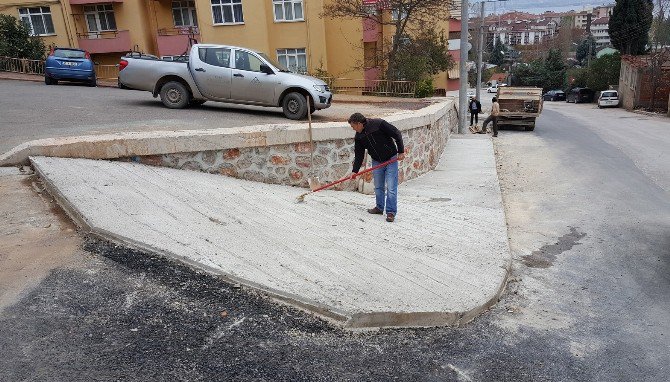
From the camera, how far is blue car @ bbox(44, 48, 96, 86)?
1791cm

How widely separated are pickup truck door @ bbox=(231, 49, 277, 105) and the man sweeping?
489 centimetres

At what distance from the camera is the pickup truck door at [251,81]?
432 inches

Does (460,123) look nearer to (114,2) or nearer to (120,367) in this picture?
(120,367)

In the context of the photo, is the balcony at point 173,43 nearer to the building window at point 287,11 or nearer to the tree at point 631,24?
the building window at point 287,11

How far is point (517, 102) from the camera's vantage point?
74.5 ft

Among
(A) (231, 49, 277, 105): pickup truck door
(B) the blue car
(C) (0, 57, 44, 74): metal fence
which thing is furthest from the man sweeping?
(C) (0, 57, 44, 74): metal fence

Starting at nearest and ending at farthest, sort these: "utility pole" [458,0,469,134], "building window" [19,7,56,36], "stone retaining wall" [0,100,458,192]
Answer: "stone retaining wall" [0,100,458,192], "utility pole" [458,0,469,134], "building window" [19,7,56,36]

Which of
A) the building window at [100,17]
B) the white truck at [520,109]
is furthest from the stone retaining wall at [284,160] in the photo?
the building window at [100,17]

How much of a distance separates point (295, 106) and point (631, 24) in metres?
42.8

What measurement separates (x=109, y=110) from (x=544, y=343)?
1084 cm

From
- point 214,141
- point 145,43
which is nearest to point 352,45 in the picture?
point 145,43

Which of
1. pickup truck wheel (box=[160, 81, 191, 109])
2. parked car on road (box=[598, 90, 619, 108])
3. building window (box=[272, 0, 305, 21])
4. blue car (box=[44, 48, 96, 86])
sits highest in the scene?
building window (box=[272, 0, 305, 21])

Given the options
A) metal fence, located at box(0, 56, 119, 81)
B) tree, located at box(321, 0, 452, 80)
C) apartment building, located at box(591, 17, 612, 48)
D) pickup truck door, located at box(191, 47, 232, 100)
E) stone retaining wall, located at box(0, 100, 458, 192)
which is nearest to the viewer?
stone retaining wall, located at box(0, 100, 458, 192)

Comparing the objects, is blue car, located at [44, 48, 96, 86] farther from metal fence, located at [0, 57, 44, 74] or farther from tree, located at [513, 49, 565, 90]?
tree, located at [513, 49, 565, 90]
